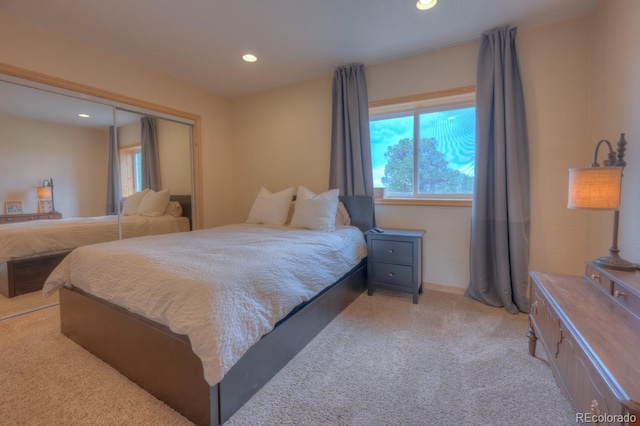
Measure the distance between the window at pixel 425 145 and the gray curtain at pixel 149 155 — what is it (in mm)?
2528

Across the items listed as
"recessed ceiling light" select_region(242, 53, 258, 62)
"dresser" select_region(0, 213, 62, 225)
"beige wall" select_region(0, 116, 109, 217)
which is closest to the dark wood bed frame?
"dresser" select_region(0, 213, 62, 225)

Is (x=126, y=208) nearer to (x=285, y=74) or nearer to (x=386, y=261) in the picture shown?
(x=285, y=74)

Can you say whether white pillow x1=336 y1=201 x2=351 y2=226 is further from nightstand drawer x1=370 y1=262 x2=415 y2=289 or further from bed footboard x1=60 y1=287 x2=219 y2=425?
bed footboard x1=60 y1=287 x2=219 y2=425

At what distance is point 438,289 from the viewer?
2.92 m

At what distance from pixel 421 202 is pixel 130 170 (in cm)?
316

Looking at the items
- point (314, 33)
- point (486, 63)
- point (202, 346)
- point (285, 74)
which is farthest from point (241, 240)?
point (486, 63)

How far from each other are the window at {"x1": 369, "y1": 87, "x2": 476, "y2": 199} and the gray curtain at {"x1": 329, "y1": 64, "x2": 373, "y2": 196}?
0.71 feet

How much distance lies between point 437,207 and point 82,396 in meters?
3.01

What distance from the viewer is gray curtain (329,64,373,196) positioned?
3049 mm

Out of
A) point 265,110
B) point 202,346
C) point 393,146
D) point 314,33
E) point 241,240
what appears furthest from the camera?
point 265,110

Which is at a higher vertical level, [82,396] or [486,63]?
[486,63]

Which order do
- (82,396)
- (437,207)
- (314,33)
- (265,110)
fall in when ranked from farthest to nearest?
1. (265,110)
2. (437,207)
3. (314,33)
4. (82,396)

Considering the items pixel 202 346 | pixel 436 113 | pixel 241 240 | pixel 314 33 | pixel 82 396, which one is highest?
pixel 314 33

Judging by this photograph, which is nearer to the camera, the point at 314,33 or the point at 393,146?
the point at 314,33
